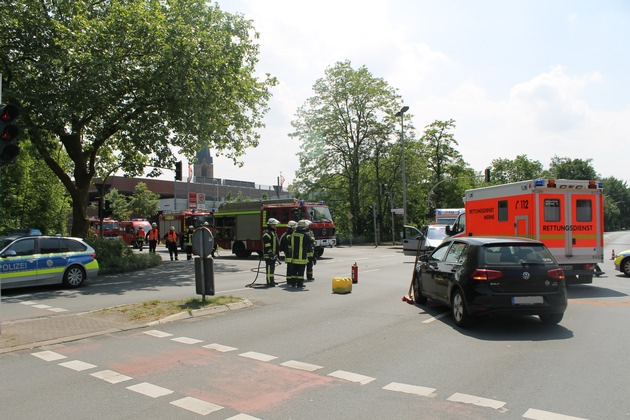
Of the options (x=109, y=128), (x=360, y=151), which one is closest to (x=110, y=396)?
(x=109, y=128)

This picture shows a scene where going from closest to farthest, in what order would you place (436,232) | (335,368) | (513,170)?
(335,368) → (436,232) → (513,170)

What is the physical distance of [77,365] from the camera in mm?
6254

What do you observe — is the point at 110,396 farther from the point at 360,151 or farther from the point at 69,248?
the point at 360,151

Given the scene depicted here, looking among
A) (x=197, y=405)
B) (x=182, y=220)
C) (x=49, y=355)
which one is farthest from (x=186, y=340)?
(x=182, y=220)

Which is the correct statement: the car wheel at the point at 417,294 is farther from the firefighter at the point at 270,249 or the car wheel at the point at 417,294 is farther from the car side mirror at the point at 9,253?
the car side mirror at the point at 9,253

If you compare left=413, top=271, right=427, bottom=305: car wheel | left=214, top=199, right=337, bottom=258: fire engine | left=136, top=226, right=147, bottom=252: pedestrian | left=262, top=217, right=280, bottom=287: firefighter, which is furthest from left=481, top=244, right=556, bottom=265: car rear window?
left=136, top=226, right=147, bottom=252: pedestrian

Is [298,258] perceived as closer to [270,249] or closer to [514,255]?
[270,249]

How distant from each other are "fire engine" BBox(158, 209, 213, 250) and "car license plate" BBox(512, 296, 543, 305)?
27.5 meters

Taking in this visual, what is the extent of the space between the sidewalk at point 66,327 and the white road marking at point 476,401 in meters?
5.79

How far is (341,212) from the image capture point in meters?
49.1

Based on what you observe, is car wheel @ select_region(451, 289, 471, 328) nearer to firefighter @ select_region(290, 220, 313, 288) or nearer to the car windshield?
firefighter @ select_region(290, 220, 313, 288)

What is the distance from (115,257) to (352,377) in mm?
15732

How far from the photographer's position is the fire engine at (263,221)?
25.6 metres

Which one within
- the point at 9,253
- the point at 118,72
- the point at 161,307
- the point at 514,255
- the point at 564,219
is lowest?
the point at 161,307
